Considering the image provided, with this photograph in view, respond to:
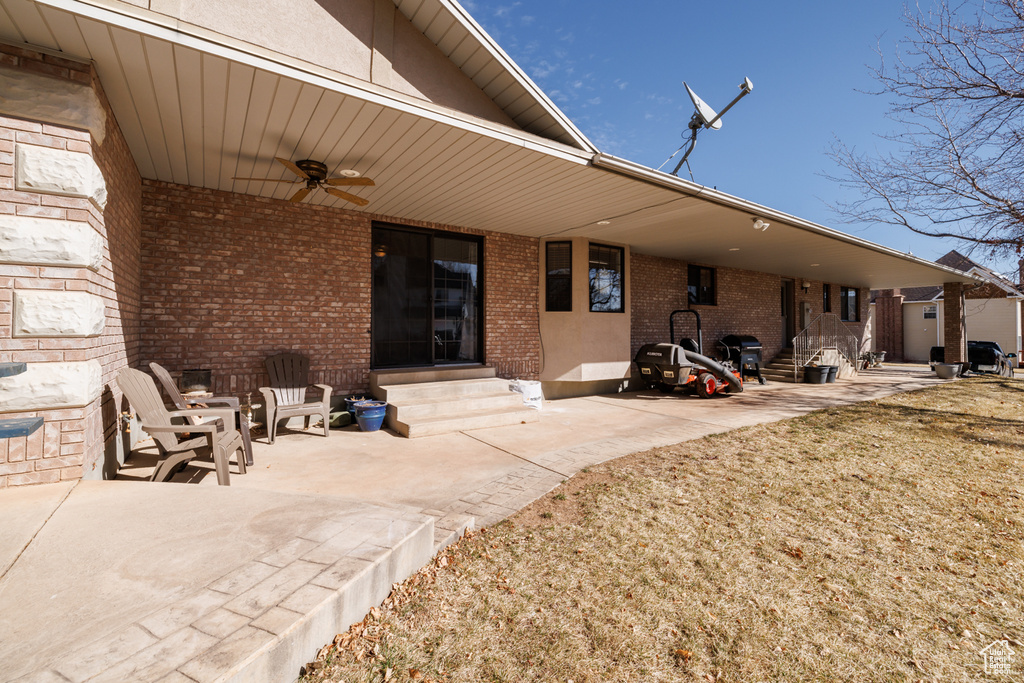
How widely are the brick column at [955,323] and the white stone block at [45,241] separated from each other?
62.0ft

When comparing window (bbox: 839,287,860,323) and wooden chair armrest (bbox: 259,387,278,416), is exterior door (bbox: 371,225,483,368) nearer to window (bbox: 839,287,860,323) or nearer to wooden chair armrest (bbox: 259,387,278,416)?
wooden chair armrest (bbox: 259,387,278,416)

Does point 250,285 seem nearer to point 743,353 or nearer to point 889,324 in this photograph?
point 743,353

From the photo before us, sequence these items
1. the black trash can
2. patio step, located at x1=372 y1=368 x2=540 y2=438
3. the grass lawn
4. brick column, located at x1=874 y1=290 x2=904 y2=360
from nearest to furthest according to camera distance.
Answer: the grass lawn → patio step, located at x1=372 y1=368 x2=540 y2=438 → the black trash can → brick column, located at x1=874 y1=290 x2=904 y2=360

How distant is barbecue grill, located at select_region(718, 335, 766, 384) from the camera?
1102cm

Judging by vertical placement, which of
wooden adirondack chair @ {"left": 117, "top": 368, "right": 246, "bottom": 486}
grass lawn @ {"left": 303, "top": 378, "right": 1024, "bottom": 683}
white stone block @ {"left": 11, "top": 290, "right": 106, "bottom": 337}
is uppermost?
white stone block @ {"left": 11, "top": 290, "right": 106, "bottom": 337}

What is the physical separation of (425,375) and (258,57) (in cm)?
437

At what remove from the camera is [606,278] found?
8672mm

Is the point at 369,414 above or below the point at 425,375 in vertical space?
below

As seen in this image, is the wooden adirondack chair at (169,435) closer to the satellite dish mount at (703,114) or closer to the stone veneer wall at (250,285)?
the stone veneer wall at (250,285)

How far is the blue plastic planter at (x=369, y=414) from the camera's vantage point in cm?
551

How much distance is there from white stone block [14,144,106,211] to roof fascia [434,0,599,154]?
11.4ft

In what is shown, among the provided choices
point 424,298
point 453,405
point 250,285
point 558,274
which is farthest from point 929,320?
point 250,285

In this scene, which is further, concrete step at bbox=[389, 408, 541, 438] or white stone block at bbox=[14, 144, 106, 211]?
concrete step at bbox=[389, 408, 541, 438]

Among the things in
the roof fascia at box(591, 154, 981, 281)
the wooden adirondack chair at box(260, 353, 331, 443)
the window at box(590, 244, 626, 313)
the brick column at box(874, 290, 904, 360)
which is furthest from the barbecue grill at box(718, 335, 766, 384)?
the brick column at box(874, 290, 904, 360)
